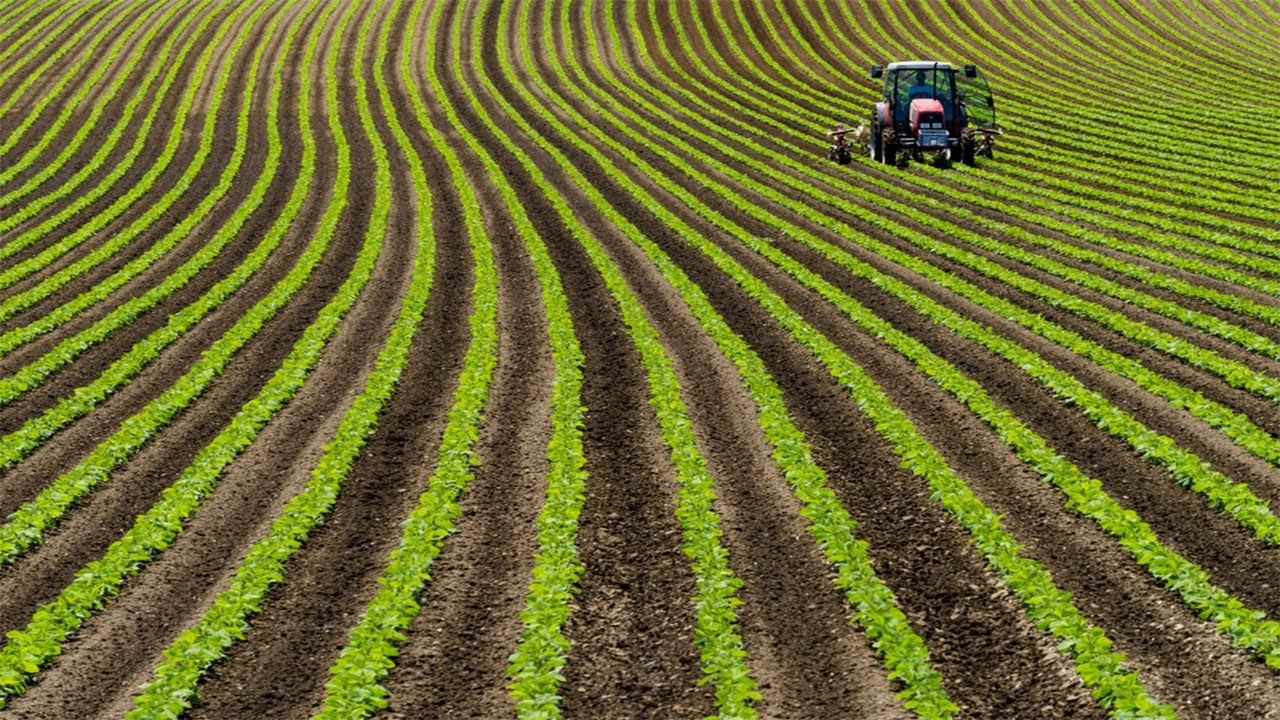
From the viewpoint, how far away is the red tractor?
3566 cm

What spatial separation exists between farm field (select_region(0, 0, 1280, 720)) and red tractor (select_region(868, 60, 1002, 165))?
0.77 metres

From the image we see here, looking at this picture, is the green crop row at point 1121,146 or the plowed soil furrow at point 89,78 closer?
the green crop row at point 1121,146

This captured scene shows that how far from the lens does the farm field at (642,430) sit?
33.3ft

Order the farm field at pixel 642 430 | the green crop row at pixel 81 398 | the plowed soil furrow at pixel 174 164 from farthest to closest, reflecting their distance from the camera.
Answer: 1. the plowed soil furrow at pixel 174 164
2. the green crop row at pixel 81 398
3. the farm field at pixel 642 430

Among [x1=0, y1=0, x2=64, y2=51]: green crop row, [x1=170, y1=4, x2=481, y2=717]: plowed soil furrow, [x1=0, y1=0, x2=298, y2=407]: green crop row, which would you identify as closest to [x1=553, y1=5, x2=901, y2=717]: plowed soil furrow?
[x1=170, y1=4, x2=481, y2=717]: plowed soil furrow

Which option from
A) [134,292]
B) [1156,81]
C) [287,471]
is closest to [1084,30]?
[1156,81]

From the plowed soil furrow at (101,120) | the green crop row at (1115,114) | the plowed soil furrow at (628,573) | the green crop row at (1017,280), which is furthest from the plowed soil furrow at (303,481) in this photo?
the green crop row at (1115,114)

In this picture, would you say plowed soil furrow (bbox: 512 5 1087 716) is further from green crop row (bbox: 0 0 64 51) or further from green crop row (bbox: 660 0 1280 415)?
green crop row (bbox: 0 0 64 51)

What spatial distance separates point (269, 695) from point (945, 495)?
25.7ft

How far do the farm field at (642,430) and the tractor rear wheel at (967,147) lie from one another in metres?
0.54

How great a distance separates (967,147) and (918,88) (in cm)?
260

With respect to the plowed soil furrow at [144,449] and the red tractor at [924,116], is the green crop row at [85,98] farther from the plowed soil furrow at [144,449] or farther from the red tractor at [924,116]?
the red tractor at [924,116]

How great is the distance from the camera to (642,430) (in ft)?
52.6

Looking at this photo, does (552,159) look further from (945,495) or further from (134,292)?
(945,495)
